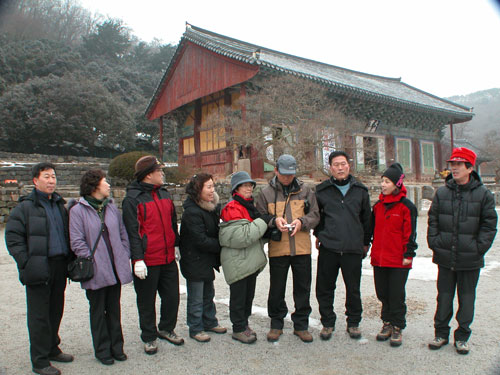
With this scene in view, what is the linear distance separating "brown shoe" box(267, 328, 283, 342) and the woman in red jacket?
843 mm

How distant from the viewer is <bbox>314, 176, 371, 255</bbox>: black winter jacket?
3.33 meters

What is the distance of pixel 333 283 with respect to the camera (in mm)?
3471

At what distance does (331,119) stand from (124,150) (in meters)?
16.5

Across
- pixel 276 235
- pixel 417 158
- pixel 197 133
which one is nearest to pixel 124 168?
→ pixel 197 133

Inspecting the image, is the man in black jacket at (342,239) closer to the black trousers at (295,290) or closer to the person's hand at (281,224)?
the black trousers at (295,290)

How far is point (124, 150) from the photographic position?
78.7 feet

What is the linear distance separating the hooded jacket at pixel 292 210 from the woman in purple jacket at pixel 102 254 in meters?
1.24

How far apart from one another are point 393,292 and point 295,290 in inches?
33.0

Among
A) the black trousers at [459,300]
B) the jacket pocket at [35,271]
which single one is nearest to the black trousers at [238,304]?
the jacket pocket at [35,271]

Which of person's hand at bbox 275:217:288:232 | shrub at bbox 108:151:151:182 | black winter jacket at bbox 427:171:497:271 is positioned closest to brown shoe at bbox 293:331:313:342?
person's hand at bbox 275:217:288:232

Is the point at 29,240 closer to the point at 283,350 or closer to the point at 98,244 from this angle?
the point at 98,244

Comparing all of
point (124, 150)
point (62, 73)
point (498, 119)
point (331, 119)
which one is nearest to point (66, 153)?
point (124, 150)

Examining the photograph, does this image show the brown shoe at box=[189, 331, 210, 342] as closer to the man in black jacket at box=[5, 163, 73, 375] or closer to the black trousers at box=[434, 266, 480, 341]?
the man in black jacket at box=[5, 163, 73, 375]

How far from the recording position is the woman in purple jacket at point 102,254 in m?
2.89
